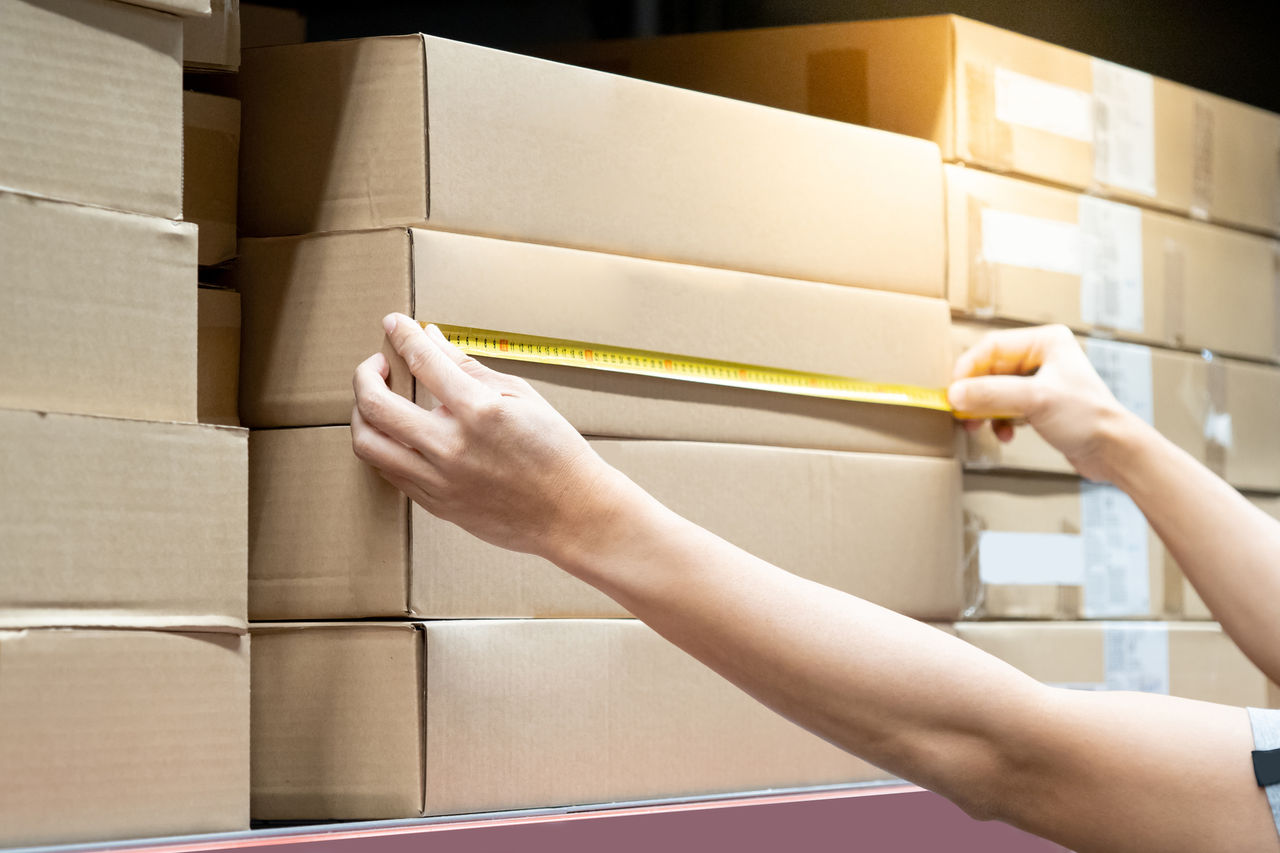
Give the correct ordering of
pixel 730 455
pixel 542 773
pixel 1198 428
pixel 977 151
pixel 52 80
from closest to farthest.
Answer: pixel 52 80 → pixel 542 773 → pixel 730 455 → pixel 977 151 → pixel 1198 428

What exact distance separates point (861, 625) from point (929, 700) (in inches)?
2.2

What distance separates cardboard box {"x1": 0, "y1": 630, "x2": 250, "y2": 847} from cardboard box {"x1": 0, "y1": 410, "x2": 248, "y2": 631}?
0.05ft

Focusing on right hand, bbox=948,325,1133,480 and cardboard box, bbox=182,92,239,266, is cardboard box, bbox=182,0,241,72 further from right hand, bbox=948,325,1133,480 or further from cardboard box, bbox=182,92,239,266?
right hand, bbox=948,325,1133,480

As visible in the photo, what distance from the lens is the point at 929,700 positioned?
2.51 feet

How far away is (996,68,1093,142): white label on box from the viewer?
125cm

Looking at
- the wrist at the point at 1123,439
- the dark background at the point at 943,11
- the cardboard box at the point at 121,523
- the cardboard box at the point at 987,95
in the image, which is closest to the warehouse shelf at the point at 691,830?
the cardboard box at the point at 121,523

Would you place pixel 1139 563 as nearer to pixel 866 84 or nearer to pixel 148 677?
pixel 866 84

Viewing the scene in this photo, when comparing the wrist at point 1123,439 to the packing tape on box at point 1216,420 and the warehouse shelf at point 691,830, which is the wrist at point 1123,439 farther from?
the warehouse shelf at point 691,830

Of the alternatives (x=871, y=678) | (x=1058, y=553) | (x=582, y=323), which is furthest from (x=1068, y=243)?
(x=871, y=678)

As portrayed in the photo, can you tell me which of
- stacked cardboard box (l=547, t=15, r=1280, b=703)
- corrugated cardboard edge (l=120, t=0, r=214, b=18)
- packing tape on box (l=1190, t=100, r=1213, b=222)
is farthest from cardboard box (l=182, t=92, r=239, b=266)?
packing tape on box (l=1190, t=100, r=1213, b=222)

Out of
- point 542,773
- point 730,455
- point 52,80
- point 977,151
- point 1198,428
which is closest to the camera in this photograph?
point 52,80

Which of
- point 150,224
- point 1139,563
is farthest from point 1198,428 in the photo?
point 150,224

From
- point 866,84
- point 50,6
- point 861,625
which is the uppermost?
point 866,84

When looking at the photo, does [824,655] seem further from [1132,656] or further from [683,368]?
[1132,656]
